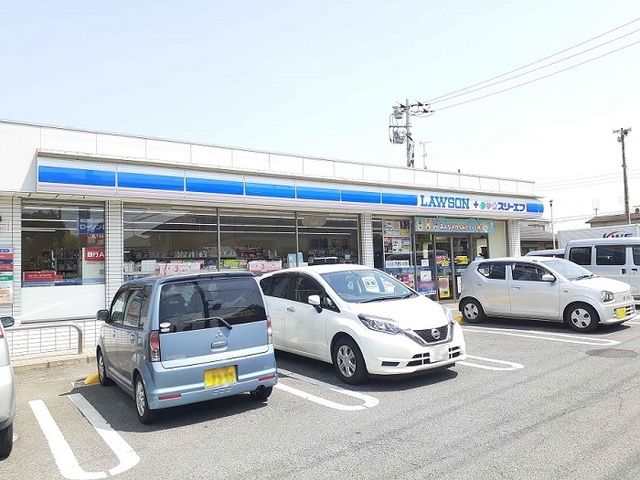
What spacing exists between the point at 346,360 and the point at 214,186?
617 cm

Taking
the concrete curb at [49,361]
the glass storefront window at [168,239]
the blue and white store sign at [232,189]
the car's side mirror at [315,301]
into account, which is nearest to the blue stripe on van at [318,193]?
the blue and white store sign at [232,189]

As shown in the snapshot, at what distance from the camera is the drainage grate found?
793 cm

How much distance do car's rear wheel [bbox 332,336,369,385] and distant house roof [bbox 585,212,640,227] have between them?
5207cm

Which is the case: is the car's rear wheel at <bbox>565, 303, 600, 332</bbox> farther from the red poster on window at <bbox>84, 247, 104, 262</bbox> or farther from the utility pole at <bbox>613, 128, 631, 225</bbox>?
the utility pole at <bbox>613, 128, 631, 225</bbox>

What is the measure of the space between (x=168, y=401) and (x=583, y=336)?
822 cm

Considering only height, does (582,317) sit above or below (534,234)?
below

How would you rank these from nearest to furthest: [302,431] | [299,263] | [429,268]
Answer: [302,431], [299,263], [429,268]

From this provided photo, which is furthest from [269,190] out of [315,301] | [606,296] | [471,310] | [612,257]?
[612,257]

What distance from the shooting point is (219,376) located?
18.5ft

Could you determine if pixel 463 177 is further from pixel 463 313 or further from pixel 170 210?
pixel 170 210

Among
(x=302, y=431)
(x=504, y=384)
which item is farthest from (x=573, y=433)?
(x=302, y=431)

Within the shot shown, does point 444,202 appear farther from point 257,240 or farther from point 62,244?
point 62,244

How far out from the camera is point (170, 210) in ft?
39.1

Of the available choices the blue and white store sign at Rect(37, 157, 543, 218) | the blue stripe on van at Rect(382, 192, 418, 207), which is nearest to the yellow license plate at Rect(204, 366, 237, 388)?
the blue and white store sign at Rect(37, 157, 543, 218)
